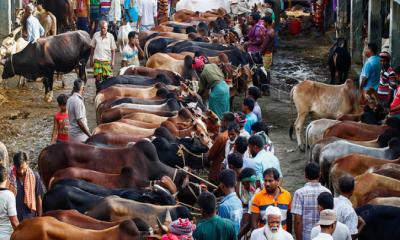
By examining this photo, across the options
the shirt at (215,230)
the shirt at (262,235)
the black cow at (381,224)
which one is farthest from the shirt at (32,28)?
the shirt at (262,235)

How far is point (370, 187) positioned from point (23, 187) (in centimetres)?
382

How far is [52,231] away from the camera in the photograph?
9836 mm

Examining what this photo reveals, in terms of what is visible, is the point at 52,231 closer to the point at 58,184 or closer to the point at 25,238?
the point at 25,238

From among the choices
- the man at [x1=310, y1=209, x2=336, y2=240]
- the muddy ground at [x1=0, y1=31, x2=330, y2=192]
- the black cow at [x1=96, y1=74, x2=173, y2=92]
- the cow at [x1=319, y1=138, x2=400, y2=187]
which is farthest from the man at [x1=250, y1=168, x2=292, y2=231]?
the black cow at [x1=96, y1=74, x2=173, y2=92]

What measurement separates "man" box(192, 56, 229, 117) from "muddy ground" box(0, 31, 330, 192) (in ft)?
4.20

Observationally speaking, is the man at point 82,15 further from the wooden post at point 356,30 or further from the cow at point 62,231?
the cow at point 62,231

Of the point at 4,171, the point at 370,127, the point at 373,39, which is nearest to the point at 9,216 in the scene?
the point at 4,171

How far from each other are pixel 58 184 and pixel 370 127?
17.0 feet

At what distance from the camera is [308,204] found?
10.4 m

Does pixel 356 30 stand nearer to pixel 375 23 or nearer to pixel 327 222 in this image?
Result: pixel 375 23

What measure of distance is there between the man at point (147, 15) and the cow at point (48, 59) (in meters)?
4.55

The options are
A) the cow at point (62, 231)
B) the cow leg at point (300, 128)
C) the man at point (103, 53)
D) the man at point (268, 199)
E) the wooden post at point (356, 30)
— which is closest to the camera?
the cow at point (62, 231)

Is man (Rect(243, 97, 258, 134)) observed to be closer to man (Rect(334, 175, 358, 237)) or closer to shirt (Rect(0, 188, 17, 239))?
man (Rect(334, 175, 358, 237))

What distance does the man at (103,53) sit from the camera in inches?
782
